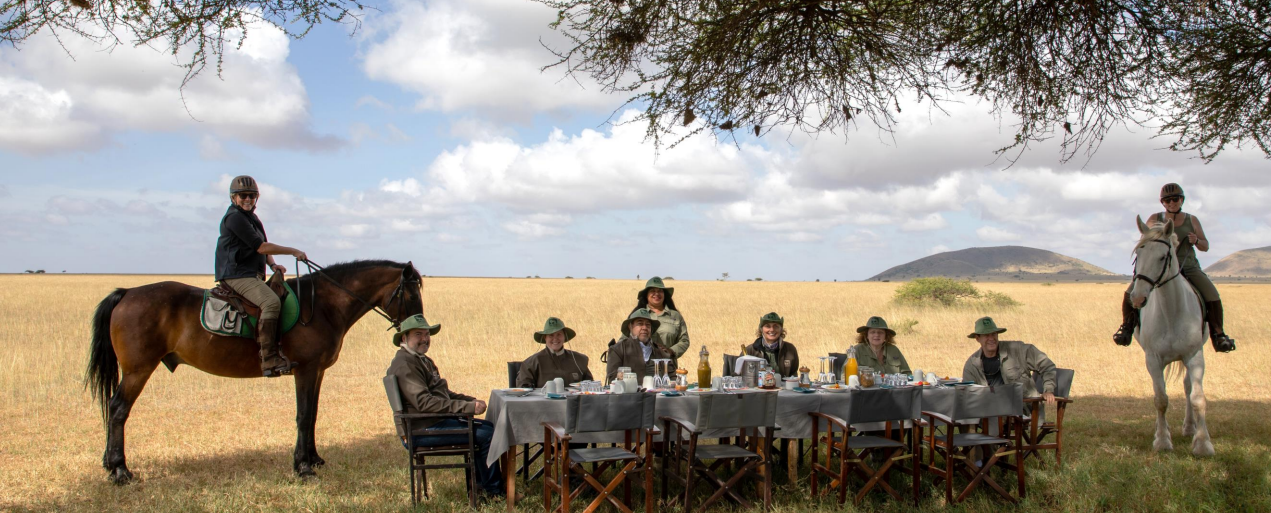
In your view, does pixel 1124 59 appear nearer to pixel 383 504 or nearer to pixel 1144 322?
pixel 1144 322

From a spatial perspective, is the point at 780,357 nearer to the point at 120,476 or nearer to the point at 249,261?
the point at 249,261

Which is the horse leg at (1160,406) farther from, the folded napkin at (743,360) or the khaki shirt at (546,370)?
the khaki shirt at (546,370)

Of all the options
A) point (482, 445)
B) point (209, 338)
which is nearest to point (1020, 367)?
point (482, 445)

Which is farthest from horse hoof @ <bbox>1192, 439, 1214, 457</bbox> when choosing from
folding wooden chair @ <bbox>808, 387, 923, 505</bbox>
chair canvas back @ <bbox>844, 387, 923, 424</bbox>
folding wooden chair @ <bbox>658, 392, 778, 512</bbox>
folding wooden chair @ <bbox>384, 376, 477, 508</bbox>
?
folding wooden chair @ <bbox>384, 376, 477, 508</bbox>

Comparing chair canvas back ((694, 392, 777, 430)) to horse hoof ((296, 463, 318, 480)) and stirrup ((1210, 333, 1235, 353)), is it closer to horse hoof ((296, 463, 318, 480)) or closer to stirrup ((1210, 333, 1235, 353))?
horse hoof ((296, 463, 318, 480))

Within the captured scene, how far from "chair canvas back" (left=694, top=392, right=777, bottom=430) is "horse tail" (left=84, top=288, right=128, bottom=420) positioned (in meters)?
4.84

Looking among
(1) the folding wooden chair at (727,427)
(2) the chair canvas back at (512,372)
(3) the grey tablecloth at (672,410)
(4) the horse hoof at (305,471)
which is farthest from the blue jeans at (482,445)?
(4) the horse hoof at (305,471)

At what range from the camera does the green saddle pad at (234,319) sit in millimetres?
6445

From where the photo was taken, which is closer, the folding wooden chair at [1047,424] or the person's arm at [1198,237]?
the folding wooden chair at [1047,424]

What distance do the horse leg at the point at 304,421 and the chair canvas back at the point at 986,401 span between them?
477 centimetres

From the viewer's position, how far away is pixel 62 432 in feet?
26.8

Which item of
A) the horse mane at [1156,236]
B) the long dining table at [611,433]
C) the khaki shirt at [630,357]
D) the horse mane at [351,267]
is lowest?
the long dining table at [611,433]

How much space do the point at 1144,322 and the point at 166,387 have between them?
1140 cm

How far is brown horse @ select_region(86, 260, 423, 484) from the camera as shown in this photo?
6.45 meters
